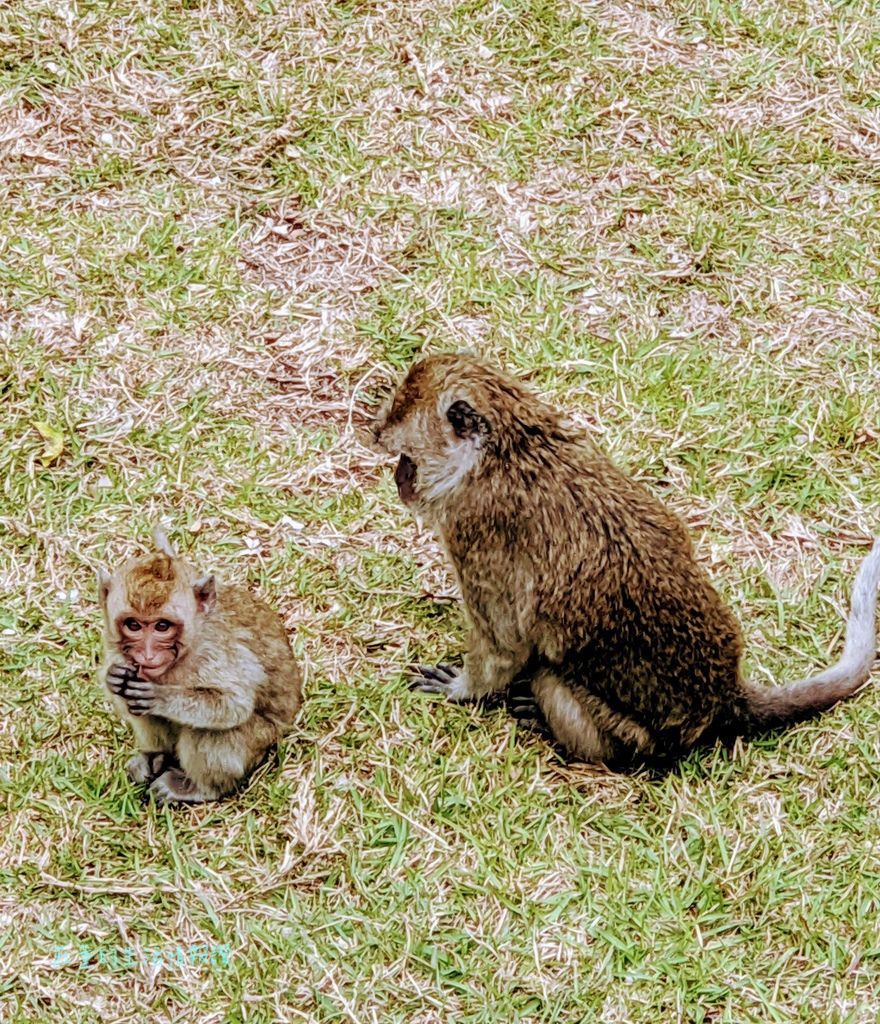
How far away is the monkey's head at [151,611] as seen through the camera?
4613 mm

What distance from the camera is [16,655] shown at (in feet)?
18.8

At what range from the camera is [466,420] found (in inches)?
199

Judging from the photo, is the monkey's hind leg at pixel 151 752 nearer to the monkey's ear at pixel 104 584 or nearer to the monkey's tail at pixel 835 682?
the monkey's ear at pixel 104 584

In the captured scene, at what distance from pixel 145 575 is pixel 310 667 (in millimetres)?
1297

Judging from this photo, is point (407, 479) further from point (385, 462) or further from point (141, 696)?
point (141, 696)

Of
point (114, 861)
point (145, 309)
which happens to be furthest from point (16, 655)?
point (145, 309)

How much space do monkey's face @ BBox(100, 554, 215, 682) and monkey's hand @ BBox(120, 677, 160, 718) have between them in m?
0.03

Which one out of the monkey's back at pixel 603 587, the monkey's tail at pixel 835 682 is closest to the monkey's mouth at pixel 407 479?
the monkey's back at pixel 603 587

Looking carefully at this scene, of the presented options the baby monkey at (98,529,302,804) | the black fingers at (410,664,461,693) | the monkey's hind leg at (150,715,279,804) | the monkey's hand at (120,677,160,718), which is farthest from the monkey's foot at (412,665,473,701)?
the monkey's hand at (120,677,160,718)

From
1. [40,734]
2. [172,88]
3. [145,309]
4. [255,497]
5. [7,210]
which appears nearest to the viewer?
[40,734]

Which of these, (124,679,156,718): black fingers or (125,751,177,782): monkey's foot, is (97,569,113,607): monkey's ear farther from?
(125,751,177,782): monkey's foot

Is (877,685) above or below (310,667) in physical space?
above

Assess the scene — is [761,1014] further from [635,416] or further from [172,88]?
[172,88]

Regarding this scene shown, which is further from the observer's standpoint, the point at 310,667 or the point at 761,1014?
the point at 310,667
